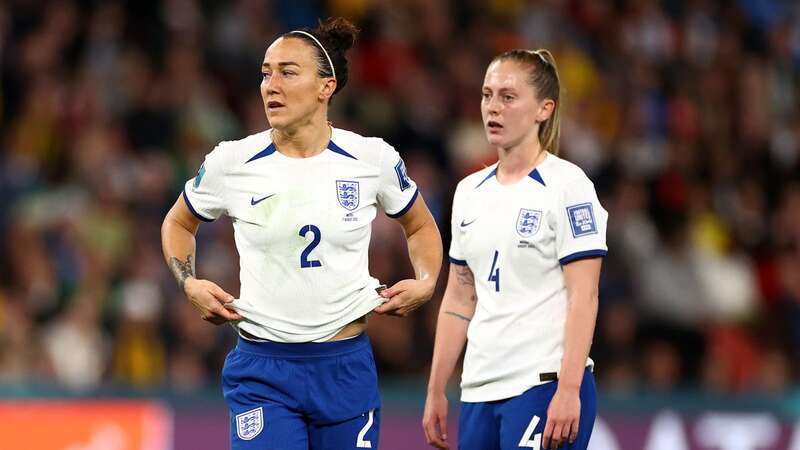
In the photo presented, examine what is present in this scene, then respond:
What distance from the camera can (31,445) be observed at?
8.77m

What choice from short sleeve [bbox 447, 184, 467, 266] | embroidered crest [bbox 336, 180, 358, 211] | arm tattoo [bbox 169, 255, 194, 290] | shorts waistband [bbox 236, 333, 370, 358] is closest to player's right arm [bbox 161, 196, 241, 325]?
arm tattoo [bbox 169, 255, 194, 290]

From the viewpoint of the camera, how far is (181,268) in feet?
18.9

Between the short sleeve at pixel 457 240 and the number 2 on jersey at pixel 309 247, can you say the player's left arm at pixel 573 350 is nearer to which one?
the short sleeve at pixel 457 240

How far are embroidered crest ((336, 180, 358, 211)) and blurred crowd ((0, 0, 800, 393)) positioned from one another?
12.1 ft

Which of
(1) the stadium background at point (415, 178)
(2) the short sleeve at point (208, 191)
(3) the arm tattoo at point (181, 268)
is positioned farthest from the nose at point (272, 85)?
(1) the stadium background at point (415, 178)

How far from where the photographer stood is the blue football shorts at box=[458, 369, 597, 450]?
545 centimetres

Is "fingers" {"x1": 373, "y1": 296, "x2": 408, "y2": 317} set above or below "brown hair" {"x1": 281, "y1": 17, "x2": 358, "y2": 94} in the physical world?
below

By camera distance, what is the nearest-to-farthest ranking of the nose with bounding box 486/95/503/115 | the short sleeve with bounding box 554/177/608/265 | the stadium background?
the short sleeve with bounding box 554/177/608/265
the nose with bounding box 486/95/503/115
the stadium background

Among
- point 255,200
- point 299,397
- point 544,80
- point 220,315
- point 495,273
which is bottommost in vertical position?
point 299,397

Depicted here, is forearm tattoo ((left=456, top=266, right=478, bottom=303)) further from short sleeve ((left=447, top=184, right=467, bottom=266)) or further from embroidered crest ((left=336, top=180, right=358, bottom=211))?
embroidered crest ((left=336, top=180, right=358, bottom=211))

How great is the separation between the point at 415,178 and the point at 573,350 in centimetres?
581

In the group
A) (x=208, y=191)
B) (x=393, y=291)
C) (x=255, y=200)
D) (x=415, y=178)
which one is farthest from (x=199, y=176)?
(x=415, y=178)

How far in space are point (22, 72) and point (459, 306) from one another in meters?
6.54

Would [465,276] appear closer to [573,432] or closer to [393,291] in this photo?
[393,291]
